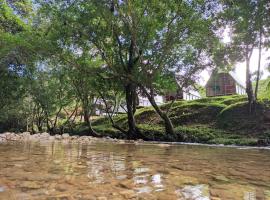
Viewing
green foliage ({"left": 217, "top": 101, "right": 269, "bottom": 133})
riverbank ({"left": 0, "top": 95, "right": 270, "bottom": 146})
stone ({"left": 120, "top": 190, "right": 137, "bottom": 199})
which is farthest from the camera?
green foliage ({"left": 217, "top": 101, "right": 269, "bottom": 133})

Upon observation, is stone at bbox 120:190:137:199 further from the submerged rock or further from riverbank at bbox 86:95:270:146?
riverbank at bbox 86:95:270:146

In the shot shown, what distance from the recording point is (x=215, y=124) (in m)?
17.1

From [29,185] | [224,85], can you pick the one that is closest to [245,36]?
[29,185]

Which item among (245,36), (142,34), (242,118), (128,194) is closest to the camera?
(128,194)

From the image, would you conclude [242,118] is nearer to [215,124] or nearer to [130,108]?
[215,124]

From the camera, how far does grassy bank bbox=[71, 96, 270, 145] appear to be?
14.0m

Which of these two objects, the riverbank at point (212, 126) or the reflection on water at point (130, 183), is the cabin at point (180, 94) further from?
the reflection on water at point (130, 183)

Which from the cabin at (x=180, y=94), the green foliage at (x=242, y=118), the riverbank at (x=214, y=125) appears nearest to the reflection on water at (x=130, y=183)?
the riverbank at (x=214, y=125)

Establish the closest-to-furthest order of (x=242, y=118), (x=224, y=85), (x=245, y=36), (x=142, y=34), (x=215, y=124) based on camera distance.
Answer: (x=142, y=34)
(x=245, y=36)
(x=242, y=118)
(x=215, y=124)
(x=224, y=85)

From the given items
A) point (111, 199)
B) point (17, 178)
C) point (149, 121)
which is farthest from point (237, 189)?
point (149, 121)

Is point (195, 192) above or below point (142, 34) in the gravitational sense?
below

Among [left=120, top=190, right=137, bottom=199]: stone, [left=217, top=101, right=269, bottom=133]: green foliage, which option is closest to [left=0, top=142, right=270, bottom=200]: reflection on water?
[left=120, top=190, right=137, bottom=199]: stone

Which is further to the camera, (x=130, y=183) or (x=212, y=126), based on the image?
(x=212, y=126)

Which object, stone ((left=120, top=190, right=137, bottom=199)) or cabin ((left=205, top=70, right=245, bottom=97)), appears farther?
cabin ((left=205, top=70, right=245, bottom=97))
